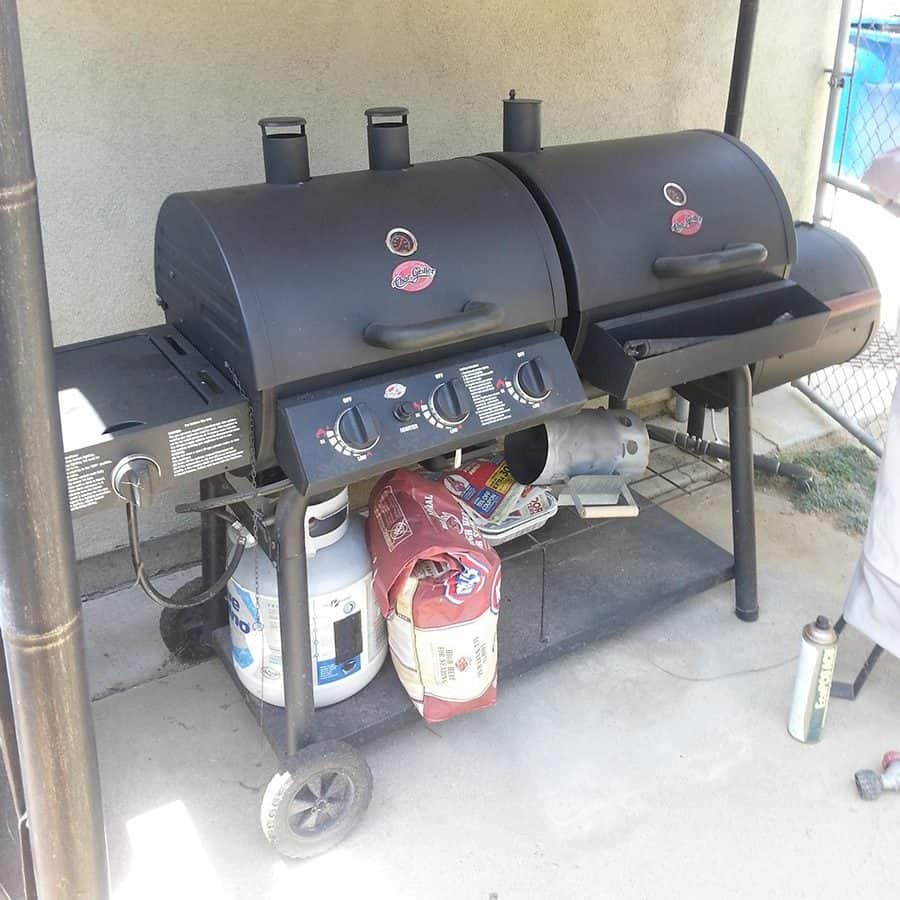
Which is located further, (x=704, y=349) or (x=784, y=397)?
(x=784, y=397)

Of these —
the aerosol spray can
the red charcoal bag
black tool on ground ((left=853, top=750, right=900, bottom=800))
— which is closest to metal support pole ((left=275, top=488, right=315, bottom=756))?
the red charcoal bag

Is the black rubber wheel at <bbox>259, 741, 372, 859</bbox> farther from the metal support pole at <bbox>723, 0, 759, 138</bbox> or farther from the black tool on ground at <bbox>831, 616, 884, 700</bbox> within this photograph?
the metal support pole at <bbox>723, 0, 759, 138</bbox>

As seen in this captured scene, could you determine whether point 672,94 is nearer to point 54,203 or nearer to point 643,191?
point 643,191

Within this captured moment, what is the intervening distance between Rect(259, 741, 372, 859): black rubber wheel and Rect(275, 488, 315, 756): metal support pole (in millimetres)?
55

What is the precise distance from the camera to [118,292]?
2.17 meters

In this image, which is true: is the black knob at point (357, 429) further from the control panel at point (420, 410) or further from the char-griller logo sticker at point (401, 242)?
the char-griller logo sticker at point (401, 242)

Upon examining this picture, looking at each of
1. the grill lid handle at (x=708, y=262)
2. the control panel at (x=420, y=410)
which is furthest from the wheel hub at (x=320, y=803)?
the grill lid handle at (x=708, y=262)

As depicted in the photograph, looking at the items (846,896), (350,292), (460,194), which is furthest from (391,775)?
(460,194)

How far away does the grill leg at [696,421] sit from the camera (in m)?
A: 3.00

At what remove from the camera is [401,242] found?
156 cm

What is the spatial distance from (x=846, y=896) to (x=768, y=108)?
2.43 m

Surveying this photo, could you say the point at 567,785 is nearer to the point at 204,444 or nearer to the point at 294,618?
the point at 294,618

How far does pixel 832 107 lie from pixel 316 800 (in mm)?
2643

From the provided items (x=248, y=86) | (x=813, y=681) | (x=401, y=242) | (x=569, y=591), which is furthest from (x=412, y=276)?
(x=813, y=681)
